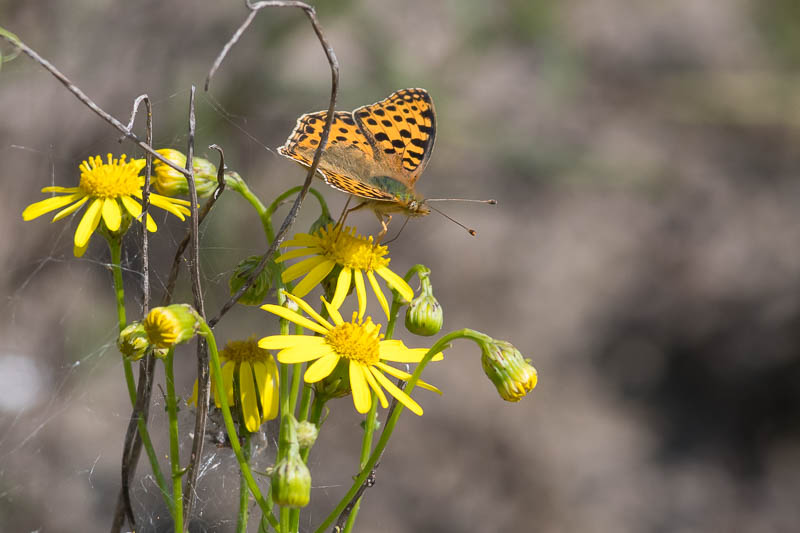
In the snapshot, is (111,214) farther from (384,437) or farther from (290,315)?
(384,437)

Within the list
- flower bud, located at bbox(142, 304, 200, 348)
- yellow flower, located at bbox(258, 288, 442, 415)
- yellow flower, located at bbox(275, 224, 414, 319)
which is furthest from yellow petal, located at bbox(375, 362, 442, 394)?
flower bud, located at bbox(142, 304, 200, 348)

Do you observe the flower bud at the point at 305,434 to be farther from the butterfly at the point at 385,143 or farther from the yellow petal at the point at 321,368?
the butterfly at the point at 385,143

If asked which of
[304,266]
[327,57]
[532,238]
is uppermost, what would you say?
[327,57]

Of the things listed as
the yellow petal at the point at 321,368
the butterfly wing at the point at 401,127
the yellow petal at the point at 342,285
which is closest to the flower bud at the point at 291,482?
the yellow petal at the point at 321,368

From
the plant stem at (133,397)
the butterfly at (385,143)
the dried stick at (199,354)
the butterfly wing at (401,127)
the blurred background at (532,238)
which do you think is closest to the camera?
the dried stick at (199,354)

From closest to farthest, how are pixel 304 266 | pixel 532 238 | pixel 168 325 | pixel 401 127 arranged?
pixel 168 325 → pixel 304 266 → pixel 401 127 → pixel 532 238

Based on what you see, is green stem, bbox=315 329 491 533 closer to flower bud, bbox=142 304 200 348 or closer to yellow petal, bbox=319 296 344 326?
yellow petal, bbox=319 296 344 326

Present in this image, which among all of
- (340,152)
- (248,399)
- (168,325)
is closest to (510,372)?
(248,399)
